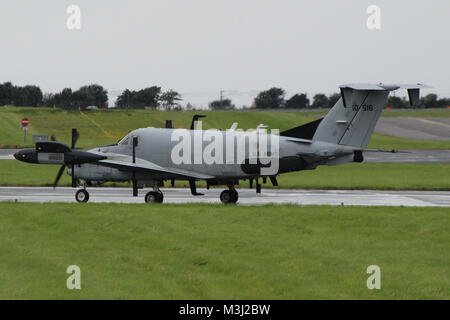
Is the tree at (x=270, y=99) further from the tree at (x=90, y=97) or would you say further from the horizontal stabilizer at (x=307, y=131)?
the horizontal stabilizer at (x=307, y=131)

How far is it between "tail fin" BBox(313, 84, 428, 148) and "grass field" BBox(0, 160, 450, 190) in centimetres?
1115

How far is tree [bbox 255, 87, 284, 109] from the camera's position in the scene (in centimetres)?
18312

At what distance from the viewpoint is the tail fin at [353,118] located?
99.6 feet

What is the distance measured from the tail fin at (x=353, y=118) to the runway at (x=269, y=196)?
10.4ft

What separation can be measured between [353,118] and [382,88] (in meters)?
1.74

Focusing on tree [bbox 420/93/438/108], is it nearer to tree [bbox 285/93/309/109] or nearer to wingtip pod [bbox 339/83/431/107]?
tree [bbox 285/93/309/109]

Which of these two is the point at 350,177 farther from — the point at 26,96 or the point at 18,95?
the point at 18,95

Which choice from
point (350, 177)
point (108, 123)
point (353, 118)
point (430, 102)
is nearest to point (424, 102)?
point (430, 102)

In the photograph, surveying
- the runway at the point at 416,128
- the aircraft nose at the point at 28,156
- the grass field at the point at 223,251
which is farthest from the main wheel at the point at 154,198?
the runway at the point at 416,128

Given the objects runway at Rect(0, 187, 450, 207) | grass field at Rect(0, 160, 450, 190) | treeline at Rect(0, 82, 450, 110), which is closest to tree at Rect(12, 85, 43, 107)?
treeline at Rect(0, 82, 450, 110)
